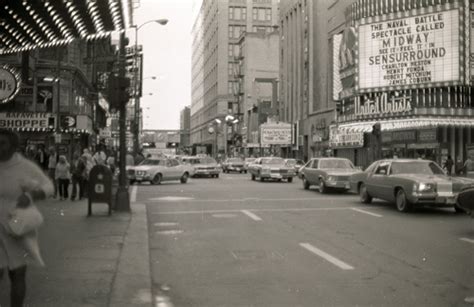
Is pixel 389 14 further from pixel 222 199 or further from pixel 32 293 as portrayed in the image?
pixel 32 293

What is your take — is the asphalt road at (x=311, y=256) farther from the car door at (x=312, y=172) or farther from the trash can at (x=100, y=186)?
the car door at (x=312, y=172)

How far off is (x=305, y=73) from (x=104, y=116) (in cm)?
2892

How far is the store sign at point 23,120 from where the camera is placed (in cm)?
3253

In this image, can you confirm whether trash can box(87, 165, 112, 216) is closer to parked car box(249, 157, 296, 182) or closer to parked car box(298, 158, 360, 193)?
parked car box(298, 158, 360, 193)

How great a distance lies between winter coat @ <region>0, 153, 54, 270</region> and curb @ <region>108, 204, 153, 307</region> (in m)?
1.44

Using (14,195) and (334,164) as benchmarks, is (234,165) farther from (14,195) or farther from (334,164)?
(14,195)

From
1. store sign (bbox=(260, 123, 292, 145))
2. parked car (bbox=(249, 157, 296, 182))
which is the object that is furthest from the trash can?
store sign (bbox=(260, 123, 292, 145))

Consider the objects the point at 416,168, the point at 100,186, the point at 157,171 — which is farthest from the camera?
the point at 157,171

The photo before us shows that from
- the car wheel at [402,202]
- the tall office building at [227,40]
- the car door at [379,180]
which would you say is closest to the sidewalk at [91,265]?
the car wheel at [402,202]

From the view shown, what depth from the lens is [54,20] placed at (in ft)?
85.4

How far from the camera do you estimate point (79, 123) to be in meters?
43.7

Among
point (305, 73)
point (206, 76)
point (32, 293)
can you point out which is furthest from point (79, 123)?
point (206, 76)

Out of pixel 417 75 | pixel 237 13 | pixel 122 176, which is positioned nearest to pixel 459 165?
pixel 417 75

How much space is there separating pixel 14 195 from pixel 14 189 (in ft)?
0.17
